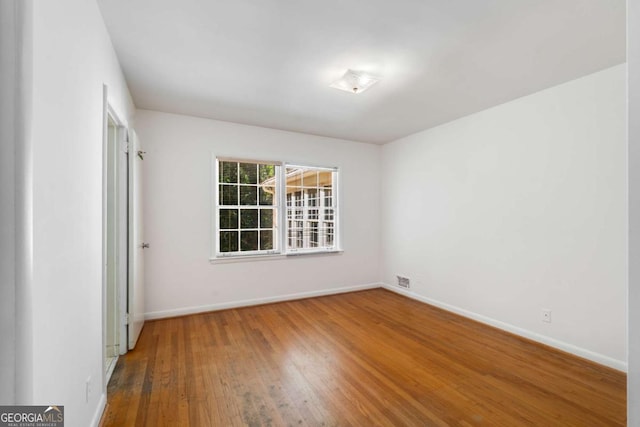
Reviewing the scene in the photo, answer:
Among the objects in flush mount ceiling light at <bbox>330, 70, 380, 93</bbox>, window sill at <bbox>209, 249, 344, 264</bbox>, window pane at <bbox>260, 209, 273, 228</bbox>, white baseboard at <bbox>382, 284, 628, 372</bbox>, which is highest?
flush mount ceiling light at <bbox>330, 70, 380, 93</bbox>

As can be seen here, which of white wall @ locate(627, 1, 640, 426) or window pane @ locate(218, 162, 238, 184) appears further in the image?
window pane @ locate(218, 162, 238, 184)

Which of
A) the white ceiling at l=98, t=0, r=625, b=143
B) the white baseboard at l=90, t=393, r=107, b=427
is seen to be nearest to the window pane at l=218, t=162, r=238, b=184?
the white ceiling at l=98, t=0, r=625, b=143

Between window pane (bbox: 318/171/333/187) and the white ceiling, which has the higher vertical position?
the white ceiling

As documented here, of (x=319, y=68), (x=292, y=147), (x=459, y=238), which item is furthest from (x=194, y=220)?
(x=459, y=238)

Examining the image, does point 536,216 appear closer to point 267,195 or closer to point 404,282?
point 404,282

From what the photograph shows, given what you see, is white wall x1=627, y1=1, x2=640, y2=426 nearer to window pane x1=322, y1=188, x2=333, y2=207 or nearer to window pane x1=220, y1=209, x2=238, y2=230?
window pane x1=220, y1=209, x2=238, y2=230

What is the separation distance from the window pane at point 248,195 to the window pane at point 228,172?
0.58ft

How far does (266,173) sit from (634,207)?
402 centimetres

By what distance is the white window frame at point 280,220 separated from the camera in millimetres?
4012

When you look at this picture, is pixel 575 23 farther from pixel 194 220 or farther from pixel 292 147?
pixel 194 220

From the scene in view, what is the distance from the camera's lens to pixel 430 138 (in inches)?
171

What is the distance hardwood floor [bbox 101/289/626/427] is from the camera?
1918 millimetres

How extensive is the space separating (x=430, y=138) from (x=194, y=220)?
3.66 metres

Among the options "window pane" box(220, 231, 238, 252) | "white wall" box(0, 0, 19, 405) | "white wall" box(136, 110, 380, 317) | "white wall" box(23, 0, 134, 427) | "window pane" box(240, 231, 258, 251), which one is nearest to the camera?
"white wall" box(0, 0, 19, 405)
